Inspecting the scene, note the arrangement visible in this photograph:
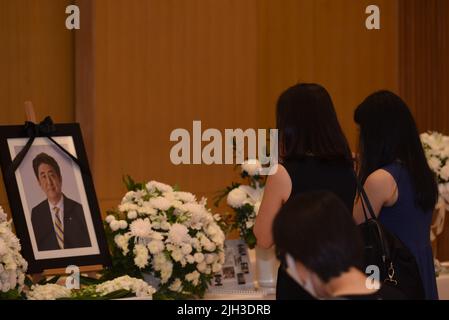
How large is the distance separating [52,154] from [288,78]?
3.94 m

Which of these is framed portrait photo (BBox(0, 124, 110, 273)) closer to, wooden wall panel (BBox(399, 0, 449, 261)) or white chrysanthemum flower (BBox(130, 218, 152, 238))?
white chrysanthemum flower (BBox(130, 218, 152, 238))

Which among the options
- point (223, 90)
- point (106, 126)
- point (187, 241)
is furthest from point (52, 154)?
point (223, 90)

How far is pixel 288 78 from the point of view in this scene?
7.20 meters

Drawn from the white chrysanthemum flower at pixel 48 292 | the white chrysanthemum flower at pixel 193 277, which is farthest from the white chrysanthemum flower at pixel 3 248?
the white chrysanthemum flower at pixel 193 277

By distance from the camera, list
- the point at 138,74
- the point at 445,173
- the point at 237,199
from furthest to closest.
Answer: the point at 138,74
the point at 445,173
the point at 237,199

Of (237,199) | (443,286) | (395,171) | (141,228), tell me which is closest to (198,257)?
(141,228)

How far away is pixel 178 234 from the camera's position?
11.0 ft

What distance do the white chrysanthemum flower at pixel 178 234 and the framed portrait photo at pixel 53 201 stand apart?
0.88 ft

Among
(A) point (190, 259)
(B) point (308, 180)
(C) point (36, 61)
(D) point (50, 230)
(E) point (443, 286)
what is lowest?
(E) point (443, 286)

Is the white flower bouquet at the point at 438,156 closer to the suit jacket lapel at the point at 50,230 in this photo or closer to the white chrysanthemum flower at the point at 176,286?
the white chrysanthemum flower at the point at 176,286

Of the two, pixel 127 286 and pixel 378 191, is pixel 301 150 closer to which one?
pixel 378 191

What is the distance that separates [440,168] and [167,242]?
186 centimetres

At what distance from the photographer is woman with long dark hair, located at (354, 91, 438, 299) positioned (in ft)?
10.1
